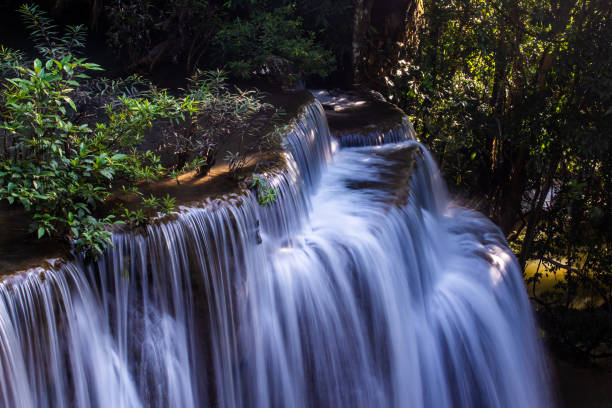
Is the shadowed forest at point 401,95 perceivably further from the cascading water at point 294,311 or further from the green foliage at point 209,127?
the cascading water at point 294,311

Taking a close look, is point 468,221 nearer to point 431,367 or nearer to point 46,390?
point 431,367

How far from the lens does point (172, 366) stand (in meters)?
5.00

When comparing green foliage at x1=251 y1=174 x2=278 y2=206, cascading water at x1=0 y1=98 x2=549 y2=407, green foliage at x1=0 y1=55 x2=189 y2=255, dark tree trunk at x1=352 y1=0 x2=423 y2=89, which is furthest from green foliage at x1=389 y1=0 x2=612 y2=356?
green foliage at x1=0 y1=55 x2=189 y2=255

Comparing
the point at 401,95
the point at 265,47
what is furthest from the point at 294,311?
the point at 401,95

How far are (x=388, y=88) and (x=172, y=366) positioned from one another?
10.3 meters

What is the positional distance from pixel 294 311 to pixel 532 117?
20.6 feet

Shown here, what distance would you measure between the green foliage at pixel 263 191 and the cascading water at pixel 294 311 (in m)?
0.10

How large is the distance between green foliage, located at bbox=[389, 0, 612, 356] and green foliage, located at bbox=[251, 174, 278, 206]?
206 inches

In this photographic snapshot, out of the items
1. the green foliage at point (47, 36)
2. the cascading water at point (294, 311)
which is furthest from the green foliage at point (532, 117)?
the green foliage at point (47, 36)

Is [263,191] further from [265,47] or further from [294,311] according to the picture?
[265,47]

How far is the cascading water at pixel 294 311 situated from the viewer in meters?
4.30

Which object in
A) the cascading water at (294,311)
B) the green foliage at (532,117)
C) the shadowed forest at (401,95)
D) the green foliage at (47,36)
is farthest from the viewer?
the green foliage at (532,117)

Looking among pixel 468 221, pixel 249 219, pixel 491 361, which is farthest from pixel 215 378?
pixel 468 221

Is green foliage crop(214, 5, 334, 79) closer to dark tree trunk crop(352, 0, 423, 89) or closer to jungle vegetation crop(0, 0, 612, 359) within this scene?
jungle vegetation crop(0, 0, 612, 359)
